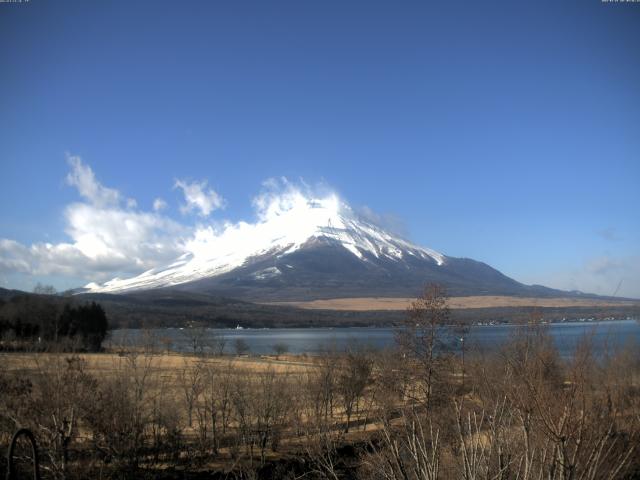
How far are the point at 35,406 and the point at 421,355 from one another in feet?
Answer: 54.2

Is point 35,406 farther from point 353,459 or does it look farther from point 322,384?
point 322,384

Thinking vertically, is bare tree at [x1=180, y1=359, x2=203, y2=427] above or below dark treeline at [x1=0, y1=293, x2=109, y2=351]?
below

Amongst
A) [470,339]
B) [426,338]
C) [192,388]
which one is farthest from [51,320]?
[426,338]

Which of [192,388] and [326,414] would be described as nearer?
[326,414]

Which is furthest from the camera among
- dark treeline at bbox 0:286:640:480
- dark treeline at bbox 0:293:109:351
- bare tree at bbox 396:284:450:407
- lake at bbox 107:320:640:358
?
dark treeline at bbox 0:293:109:351

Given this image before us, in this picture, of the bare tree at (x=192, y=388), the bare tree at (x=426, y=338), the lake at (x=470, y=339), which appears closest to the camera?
the lake at (x=470, y=339)

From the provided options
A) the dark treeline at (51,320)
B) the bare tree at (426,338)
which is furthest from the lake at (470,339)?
the dark treeline at (51,320)

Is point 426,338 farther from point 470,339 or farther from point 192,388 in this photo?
point 470,339

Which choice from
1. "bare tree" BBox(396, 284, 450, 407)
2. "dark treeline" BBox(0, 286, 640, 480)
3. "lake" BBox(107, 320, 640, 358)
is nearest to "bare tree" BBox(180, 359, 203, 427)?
"dark treeline" BBox(0, 286, 640, 480)

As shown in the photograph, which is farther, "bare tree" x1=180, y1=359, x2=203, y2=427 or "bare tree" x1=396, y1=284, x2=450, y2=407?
"bare tree" x1=180, y1=359, x2=203, y2=427

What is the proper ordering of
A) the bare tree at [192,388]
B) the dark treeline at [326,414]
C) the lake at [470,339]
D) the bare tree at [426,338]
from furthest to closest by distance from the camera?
the bare tree at [192,388], the bare tree at [426,338], the lake at [470,339], the dark treeline at [326,414]

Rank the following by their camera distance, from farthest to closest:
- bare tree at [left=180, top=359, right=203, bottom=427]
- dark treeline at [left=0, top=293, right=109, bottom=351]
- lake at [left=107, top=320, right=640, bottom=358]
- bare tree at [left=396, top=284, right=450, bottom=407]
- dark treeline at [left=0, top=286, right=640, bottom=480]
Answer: dark treeline at [left=0, top=293, right=109, bottom=351] → bare tree at [left=180, top=359, right=203, bottom=427] → bare tree at [left=396, top=284, right=450, bottom=407] → lake at [left=107, top=320, right=640, bottom=358] → dark treeline at [left=0, top=286, right=640, bottom=480]

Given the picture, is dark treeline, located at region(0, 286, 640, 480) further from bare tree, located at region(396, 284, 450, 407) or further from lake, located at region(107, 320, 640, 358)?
lake, located at region(107, 320, 640, 358)

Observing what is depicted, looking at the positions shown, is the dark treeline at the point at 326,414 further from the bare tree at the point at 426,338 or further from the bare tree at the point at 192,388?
the bare tree at the point at 192,388
